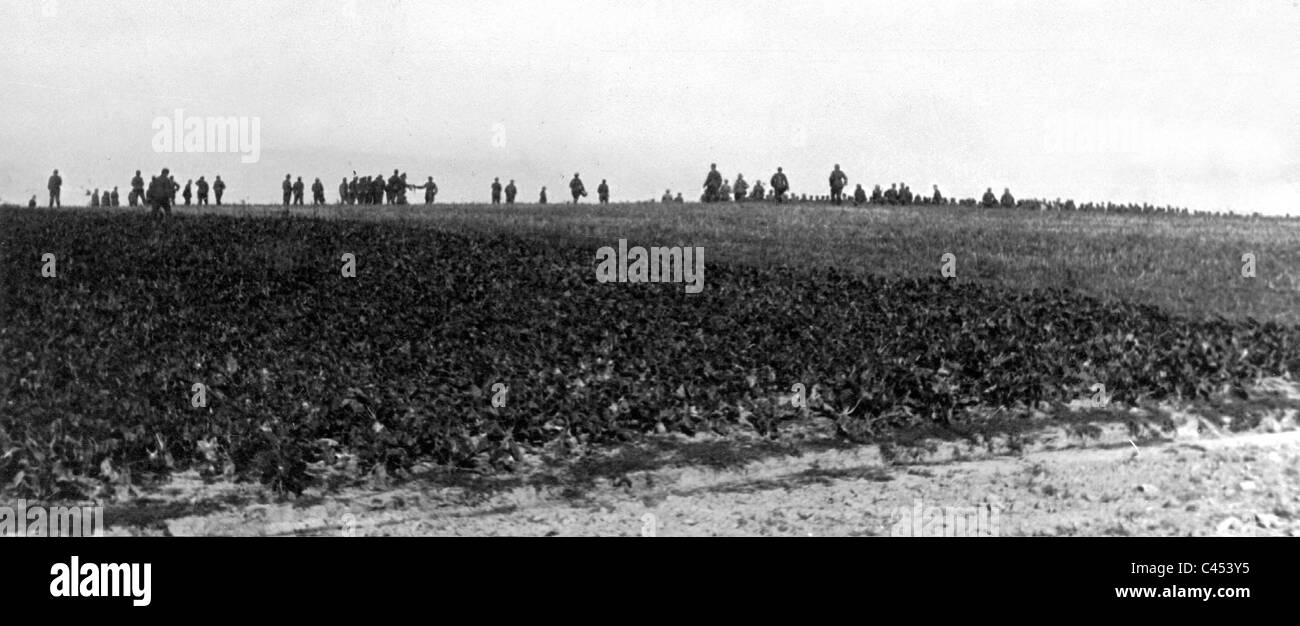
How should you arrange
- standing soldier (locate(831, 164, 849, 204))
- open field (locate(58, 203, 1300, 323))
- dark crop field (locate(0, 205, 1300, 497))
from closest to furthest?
1. dark crop field (locate(0, 205, 1300, 497))
2. open field (locate(58, 203, 1300, 323))
3. standing soldier (locate(831, 164, 849, 204))

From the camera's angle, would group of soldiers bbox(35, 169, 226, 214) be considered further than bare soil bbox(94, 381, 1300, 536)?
Yes

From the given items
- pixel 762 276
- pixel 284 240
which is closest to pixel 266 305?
pixel 284 240

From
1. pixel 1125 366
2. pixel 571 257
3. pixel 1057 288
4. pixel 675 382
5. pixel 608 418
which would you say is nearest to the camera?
pixel 608 418

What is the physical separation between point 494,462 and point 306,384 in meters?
2.88

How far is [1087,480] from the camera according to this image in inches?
424

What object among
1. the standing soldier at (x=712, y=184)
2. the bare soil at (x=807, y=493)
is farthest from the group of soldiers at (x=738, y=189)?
the bare soil at (x=807, y=493)

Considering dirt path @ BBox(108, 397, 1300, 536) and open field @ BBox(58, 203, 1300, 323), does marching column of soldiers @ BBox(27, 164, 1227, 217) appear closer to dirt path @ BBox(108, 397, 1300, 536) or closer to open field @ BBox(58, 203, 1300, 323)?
open field @ BBox(58, 203, 1300, 323)

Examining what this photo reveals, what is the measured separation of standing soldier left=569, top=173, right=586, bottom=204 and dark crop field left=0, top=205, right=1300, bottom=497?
19228 millimetres

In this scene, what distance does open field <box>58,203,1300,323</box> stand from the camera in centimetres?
1994

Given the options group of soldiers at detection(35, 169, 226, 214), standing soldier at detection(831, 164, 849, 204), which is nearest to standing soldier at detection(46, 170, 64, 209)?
group of soldiers at detection(35, 169, 226, 214)

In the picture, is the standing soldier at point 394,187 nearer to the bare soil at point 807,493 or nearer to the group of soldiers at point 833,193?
the group of soldiers at point 833,193

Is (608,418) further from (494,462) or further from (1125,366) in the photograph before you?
(1125,366)
